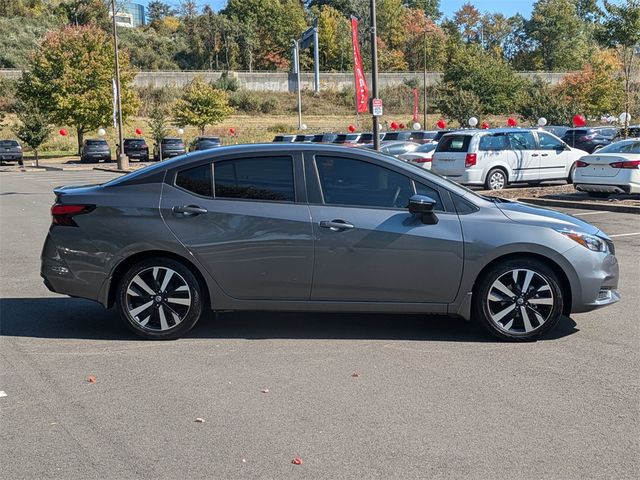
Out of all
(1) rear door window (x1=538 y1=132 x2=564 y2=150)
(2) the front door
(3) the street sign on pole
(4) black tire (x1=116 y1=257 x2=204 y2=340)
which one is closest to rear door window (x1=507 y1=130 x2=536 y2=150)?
(1) rear door window (x1=538 y1=132 x2=564 y2=150)

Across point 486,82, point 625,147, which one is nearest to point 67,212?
point 625,147

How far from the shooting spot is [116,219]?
6.21 m

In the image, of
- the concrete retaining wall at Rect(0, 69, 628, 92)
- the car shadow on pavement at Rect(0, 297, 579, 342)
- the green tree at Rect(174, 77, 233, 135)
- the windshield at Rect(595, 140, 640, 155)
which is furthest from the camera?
the concrete retaining wall at Rect(0, 69, 628, 92)

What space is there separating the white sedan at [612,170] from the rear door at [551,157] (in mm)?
3096

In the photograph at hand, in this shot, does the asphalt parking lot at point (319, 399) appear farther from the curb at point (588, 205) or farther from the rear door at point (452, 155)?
the rear door at point (452, 155)

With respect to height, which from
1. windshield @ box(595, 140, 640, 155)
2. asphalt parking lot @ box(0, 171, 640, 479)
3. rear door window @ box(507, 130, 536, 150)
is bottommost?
asphalt parking lot @ box(0, 171, 640, 479)

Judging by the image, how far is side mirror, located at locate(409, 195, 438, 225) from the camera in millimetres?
5934

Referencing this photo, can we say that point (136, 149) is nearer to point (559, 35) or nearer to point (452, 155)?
point (452, 155)

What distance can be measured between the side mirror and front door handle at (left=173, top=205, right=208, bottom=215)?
5.53ft

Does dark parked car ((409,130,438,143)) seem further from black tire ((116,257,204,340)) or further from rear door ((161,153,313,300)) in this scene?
black tire ((116,257,204,340))

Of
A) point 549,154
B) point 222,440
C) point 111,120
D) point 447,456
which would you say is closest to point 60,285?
point 222,440

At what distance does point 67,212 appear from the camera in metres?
6.36

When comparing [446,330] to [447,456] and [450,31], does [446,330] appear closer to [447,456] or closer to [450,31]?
[447,456]

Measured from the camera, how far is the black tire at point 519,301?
19.9 feet
